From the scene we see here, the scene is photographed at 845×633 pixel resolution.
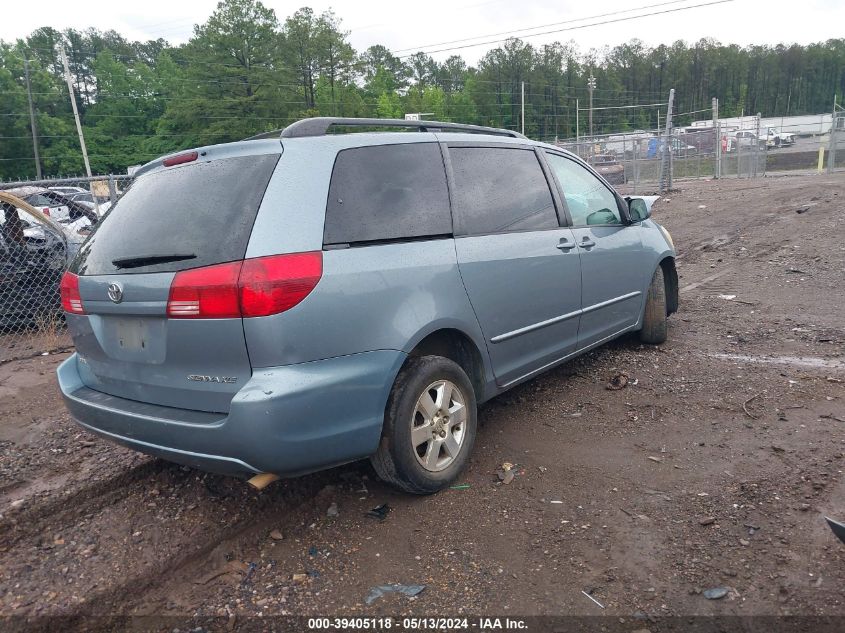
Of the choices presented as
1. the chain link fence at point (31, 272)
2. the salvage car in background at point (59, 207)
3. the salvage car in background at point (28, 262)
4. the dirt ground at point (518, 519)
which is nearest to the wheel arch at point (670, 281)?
the dirt ground at point (518, 519)

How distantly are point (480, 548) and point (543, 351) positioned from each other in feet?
5.17

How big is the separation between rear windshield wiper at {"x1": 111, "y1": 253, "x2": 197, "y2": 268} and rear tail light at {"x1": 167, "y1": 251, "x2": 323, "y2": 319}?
0.09 meters

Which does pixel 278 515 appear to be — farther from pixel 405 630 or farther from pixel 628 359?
pixel 628 359

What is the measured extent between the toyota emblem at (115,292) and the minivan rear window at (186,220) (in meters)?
0.07

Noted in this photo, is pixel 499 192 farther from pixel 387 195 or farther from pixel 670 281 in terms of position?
pixel 670 281

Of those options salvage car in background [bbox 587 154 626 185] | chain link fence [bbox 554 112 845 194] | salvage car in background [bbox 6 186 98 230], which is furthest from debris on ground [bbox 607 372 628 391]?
salvage car in background [bbox 587 154 626 185]

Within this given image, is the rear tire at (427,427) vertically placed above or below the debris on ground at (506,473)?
above

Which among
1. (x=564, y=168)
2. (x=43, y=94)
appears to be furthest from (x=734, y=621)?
(x=43, y=94)

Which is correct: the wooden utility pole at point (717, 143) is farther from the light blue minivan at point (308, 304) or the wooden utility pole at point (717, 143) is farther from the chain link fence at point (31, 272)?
the light blue minivan at point (308, 304)

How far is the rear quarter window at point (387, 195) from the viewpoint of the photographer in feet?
9.44

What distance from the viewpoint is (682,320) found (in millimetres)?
6520

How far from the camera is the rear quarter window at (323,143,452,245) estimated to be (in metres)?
2.88

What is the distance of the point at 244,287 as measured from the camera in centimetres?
252

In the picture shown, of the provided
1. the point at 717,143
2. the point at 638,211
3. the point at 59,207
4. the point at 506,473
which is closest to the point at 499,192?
the point at 506,473
